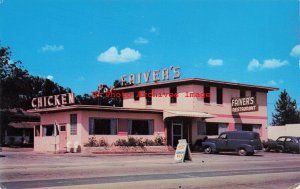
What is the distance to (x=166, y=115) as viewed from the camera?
1478 inches

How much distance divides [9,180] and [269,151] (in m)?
31.0

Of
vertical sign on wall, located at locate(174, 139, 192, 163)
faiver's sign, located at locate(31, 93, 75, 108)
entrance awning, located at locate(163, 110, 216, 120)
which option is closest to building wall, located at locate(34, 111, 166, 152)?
faiver's sign, located at locate(31, 93, 75, 108)

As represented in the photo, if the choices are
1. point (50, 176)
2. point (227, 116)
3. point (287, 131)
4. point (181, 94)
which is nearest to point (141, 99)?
point (181, 94)

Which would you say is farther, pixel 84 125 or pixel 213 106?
pixel 213 106

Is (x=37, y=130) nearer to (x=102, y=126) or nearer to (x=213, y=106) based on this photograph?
(x=102, y=126)

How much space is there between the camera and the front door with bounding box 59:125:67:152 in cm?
3575

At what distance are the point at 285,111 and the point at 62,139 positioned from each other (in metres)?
53.4

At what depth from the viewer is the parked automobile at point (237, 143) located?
111 ft

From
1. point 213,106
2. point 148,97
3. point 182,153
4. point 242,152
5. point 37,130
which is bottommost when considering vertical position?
point 242,152

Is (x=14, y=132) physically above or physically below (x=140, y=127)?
below

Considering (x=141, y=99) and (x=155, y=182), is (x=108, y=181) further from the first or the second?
(x=141, y=99)

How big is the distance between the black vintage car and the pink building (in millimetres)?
3553

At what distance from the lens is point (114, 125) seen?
118 ft

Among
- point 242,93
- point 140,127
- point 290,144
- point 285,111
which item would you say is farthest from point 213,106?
point 285,111
